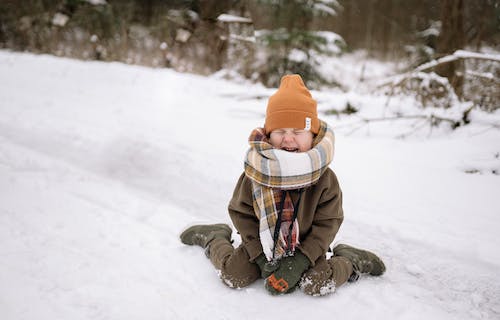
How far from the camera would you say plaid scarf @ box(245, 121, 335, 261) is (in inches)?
54.1

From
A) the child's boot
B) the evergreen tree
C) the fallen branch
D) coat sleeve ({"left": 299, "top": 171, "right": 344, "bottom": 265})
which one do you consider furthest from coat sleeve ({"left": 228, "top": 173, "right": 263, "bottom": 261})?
the evergreen tree

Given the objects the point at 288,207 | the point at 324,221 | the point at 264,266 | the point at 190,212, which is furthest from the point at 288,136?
the point at 190,212

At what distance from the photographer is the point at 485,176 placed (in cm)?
252

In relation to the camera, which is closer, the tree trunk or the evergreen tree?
the tree trunk

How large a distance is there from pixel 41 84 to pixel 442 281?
254 inches

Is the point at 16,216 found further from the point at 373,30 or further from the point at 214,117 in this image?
the point at 373,30

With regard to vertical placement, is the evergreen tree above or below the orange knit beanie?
above

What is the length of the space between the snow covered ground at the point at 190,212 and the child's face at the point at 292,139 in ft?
2.43

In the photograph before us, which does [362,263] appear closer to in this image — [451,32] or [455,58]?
[455,58]

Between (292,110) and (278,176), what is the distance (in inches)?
13.1

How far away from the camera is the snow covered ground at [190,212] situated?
4.87ft

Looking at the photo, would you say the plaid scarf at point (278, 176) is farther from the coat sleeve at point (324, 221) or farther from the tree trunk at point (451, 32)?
the tree trunk at point (451, 32)

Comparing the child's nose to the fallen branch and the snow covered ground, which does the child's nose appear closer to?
the snow covered ground

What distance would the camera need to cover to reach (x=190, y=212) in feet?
7.62
